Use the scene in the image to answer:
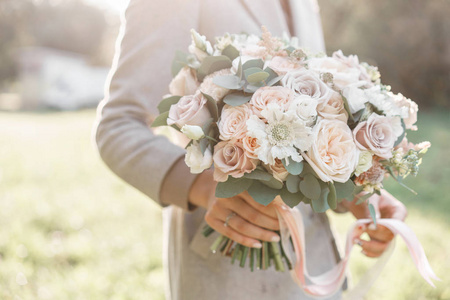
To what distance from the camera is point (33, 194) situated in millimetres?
6098

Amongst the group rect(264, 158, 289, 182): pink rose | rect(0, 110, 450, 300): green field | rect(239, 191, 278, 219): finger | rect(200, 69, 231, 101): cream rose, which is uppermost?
rect(200, 69, 231, 101): cream rose

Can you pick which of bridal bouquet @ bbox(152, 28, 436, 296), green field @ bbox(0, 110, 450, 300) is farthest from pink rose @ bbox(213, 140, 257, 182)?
green field @ bbox(0, 110, 450, 300)

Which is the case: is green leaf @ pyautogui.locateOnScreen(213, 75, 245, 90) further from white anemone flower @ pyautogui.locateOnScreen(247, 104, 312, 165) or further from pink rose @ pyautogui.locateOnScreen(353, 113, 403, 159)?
pink rose @ pyautogui.locateOnScreen(353, 113, 403, 159)

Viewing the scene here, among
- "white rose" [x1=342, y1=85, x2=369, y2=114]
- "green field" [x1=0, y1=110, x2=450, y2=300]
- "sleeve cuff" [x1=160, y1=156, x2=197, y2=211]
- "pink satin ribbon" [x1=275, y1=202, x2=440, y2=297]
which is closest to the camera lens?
"white rose" [x1=342, y1=85, x2=369, y2=114]

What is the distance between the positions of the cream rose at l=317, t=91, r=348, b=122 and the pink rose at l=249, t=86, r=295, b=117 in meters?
0.10

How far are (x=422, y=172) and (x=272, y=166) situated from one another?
7812 mm

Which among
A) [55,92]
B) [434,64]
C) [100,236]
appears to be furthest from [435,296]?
[55,92]

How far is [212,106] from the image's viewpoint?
49.0 inches

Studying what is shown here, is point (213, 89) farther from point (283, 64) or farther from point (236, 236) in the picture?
point (236, 236)

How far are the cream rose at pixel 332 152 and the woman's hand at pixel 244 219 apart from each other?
31cm

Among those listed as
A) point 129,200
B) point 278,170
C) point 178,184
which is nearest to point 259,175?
point 278,170

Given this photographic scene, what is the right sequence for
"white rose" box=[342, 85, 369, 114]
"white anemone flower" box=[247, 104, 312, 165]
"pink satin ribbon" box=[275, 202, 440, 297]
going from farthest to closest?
"pink satin ribbon" box=[275, 202, 440, 297] → "white rose" box=[342, 85, 369, 114] → "white anemone flower" box=[247, 104, 312, 165]

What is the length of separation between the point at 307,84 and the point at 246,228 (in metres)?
0.51

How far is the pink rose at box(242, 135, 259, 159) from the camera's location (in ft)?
3.77
